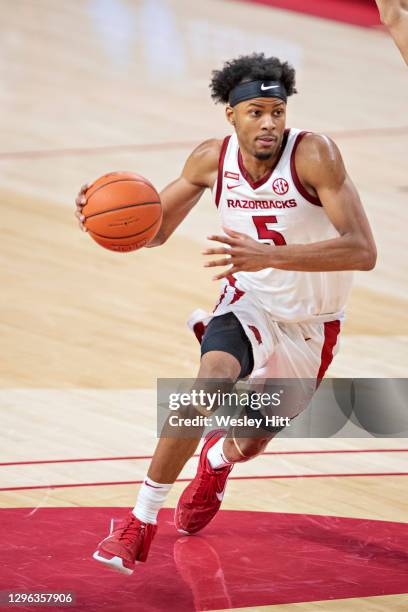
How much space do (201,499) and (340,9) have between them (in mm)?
13991

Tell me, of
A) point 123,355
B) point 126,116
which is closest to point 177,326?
point 123,355

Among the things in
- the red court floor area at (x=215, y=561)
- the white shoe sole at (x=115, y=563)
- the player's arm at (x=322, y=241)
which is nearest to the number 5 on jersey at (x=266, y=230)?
the player's arm at (x=322, y=241)

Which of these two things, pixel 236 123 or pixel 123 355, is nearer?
pixel 236 123

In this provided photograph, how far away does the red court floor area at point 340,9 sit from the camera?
61.2 ft

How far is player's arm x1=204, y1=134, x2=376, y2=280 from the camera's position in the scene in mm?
5402

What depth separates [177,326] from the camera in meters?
8.87

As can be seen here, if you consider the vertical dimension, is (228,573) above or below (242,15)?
below

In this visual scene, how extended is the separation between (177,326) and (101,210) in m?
3.11

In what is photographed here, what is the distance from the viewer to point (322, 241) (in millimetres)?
5598

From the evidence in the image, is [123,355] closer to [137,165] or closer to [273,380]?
[273,380]

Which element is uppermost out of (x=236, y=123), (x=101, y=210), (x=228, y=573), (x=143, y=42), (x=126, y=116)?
(x=143, y=42)

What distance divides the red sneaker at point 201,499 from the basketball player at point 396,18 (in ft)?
6.67

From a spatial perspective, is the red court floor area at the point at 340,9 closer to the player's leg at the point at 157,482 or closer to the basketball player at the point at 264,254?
the basketball player at the point at 264,254

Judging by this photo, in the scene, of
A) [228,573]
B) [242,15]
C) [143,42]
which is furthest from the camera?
[242,15]
